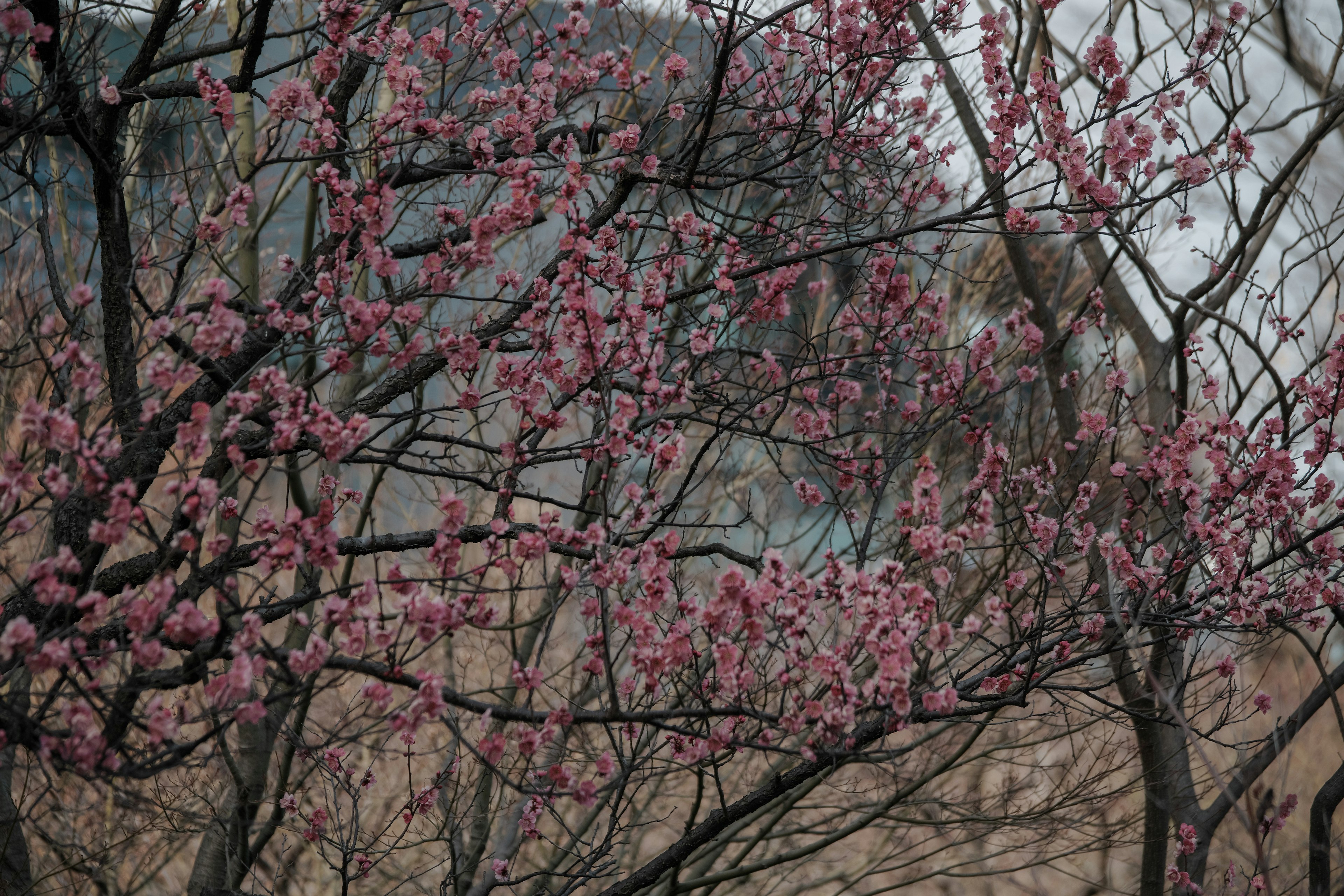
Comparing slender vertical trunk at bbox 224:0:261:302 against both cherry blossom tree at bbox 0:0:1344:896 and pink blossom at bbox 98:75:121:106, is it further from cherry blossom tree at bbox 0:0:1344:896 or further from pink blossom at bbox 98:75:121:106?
pink blossom at bbox 98:75:121:106

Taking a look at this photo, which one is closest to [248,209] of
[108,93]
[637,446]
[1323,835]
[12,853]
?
[108,93]

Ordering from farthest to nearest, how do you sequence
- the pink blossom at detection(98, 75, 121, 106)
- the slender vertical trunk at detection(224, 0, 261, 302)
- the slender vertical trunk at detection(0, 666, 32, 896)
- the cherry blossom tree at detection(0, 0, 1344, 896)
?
1. the slender vertical trunk at detection(224, 0, 261, 302)
2. the slender vertical trunk at detection(0, 666, 32, 896)
3. the pink blossom at detection(98, 75, 121, 106)
4. the cherry blossom tree at detection(0, 0, 1344, 896)

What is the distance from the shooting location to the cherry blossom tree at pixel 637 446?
9.76 feet

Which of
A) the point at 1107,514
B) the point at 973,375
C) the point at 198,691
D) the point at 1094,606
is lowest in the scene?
the point at 1094,606

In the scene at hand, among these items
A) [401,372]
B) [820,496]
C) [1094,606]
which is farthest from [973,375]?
[401,372]

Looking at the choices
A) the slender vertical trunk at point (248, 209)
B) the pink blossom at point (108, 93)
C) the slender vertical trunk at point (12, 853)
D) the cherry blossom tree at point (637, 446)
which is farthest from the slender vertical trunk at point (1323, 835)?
the slender vertical trunk at point (248, 209)

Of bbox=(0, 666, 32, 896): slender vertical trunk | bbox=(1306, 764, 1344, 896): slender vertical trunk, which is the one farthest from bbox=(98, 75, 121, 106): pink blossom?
bbox=(1306, 764, 1344, 896): slender vertical trunk

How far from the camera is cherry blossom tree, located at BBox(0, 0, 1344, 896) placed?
2.97 meters

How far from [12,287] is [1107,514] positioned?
1025 centimetres

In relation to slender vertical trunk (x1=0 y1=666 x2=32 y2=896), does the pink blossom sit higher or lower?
higher

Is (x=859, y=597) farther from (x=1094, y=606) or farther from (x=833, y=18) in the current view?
(x=833, y=18)

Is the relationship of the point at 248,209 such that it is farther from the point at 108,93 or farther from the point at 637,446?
the point at 637,446

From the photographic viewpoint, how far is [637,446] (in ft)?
13.1

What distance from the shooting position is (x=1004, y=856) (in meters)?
13.1
